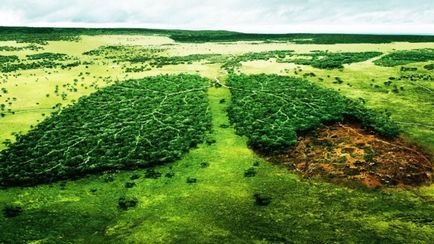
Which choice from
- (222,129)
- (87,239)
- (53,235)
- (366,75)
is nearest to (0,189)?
(53,235)

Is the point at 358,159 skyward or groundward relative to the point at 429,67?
groundward

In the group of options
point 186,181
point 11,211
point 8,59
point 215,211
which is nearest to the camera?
point 215,211

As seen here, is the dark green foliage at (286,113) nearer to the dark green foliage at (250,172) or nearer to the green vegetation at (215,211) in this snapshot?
the dark green foliage at (250,172)

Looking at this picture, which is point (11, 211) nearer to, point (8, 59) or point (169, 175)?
point (169, 175)

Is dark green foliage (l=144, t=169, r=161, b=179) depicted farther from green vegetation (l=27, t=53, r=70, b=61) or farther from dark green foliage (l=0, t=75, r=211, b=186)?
green vegetation (l=27, t=53, r=70, b=61)

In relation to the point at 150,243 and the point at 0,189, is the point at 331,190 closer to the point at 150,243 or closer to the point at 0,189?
the point at 150,243

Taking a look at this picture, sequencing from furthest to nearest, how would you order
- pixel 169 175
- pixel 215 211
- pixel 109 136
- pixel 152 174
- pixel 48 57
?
pixel 48 57
pixel 109 136
pixel 152 174
pixel 169 175
pixel 215 211

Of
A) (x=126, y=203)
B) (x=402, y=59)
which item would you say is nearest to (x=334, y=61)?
(x=402, y=59)
